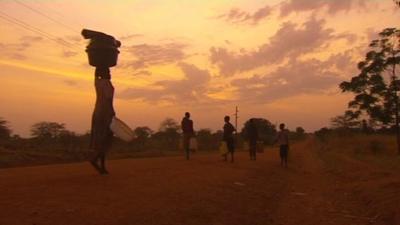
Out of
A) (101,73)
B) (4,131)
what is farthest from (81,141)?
(101,73)

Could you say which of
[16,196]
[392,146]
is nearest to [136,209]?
[16,196]

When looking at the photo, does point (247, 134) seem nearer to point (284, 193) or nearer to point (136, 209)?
point (284, 193)

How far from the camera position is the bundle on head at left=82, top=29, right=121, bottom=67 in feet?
42.5

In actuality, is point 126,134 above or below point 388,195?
above

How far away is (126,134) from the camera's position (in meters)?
13.1

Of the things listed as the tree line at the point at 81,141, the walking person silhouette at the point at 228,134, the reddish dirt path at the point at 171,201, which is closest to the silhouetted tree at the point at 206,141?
the tree line at the point at 81,141

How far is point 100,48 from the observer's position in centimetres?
1302

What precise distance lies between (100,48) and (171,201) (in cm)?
420

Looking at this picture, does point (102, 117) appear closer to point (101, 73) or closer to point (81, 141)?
point (101, 73)

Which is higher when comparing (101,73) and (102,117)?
(101,73)

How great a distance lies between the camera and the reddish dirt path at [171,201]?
9.02 m

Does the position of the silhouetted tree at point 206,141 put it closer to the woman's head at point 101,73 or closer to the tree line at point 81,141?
the tree line at point 81,141

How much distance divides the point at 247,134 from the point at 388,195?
11.2 meters

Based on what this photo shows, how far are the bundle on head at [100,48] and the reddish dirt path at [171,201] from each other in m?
2.79
